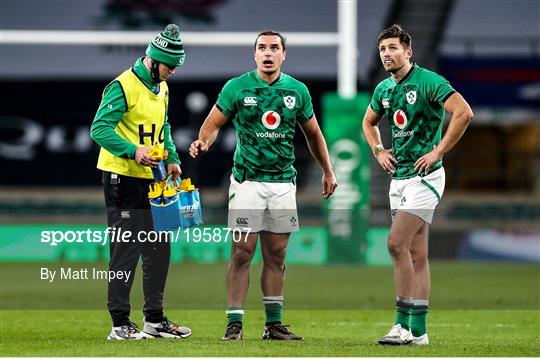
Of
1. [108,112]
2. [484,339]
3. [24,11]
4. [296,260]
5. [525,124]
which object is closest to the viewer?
[108,112]

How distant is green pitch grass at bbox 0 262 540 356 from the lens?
681 centimetres

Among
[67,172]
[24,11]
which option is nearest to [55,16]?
[24,11]

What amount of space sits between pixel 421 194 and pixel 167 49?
62.1 inches

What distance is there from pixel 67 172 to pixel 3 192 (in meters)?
1.20

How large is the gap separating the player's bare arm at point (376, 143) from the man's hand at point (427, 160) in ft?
0.78

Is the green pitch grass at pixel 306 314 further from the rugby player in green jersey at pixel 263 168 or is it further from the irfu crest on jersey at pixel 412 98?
the irfu crest on jersey at pixel 412 98

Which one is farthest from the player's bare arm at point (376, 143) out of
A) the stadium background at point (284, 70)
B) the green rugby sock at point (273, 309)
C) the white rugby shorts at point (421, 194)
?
the stadium background at point (284, 70)

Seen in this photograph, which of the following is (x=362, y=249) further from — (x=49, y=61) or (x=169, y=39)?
(x=49, y=61)

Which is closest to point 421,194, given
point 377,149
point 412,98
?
point 377,149

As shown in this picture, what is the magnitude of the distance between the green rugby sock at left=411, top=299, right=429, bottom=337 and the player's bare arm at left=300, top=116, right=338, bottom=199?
0.81 meters

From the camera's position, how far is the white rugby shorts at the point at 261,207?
712cm

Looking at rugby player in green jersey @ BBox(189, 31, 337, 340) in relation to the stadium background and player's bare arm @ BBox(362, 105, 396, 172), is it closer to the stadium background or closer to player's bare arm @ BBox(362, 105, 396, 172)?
player's bare arm @ BBox(362, 105, 396, 172)

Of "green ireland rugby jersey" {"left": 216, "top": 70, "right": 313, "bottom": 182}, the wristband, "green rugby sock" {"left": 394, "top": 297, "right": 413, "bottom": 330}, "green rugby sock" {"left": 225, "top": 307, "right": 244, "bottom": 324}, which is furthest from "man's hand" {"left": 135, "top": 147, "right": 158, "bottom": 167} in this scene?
"green rugby sock" {"left": 394, "top": 297, "right": 413, "bottom": 330}

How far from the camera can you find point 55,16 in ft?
78.4
